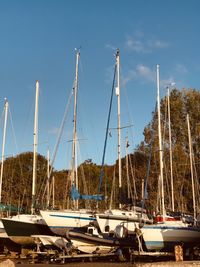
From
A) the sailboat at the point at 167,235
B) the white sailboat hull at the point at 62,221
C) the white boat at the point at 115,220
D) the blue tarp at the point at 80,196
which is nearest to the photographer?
the sailboat at the point at 167,235

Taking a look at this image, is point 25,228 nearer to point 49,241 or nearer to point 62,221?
point 62,221

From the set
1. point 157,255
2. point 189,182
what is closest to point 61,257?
point 157,255

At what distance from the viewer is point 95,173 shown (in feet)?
221

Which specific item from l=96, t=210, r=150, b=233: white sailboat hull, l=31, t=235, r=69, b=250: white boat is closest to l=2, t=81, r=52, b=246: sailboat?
l=31, t=235, r=69, b=250: white boat

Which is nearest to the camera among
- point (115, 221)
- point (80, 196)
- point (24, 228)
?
point (115, 221)

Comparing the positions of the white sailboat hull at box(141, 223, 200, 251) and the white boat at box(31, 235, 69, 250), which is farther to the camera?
the white boat at box(31, 235, 69, 250)

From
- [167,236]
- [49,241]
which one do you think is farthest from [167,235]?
[49,241]

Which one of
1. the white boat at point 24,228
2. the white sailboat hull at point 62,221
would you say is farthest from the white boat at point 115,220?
the white boat at point 24,228

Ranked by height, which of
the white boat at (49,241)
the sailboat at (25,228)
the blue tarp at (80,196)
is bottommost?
the white boat at (49,241)

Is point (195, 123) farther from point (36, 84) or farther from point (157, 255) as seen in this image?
point (157, 255)

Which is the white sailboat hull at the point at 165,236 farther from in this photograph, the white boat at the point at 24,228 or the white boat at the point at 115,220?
the white boat at the point at 24,228

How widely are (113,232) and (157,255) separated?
12.4ft

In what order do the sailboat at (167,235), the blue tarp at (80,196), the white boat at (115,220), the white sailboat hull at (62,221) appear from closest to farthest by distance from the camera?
the sailboat at (167,235), the white boat at (115,220), the white sailboat hull at (62,221), the blue tarp at (80,196)

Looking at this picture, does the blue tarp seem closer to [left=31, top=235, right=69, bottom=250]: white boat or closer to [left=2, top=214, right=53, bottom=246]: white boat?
[left=2, top=214, right=53, bottom=246]: white boat
